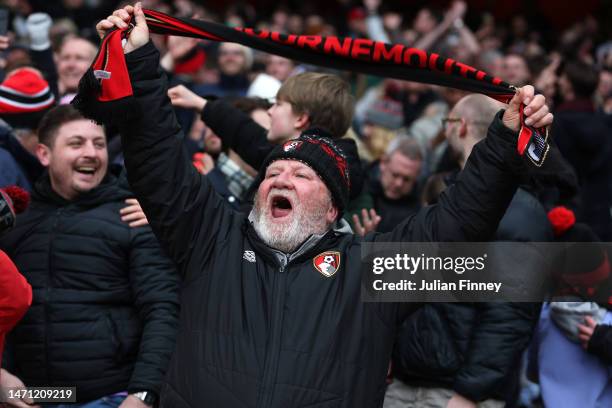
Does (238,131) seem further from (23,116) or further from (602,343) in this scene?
(602,343)

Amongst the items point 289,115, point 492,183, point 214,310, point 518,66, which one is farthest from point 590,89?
point 214,310

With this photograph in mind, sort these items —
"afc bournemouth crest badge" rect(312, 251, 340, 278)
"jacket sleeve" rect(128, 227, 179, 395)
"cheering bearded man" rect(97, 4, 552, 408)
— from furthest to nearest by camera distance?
"jacket sleeve" rect(128, 227, 179, 395) → "afc bournemouth crest badge" rect(312, 251, 340, 278) → "cheering bearded man" rect(97, 4, 552, 408)

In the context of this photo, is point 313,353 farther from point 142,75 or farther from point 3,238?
point 3,238

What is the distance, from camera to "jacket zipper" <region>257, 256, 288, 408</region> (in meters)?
3.25

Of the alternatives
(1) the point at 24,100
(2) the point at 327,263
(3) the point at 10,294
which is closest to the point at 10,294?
(3) the point at 10,294

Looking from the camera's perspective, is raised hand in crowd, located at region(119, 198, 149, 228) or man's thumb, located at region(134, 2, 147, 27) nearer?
man's thumb, located at region(134, 2, 147, 27)

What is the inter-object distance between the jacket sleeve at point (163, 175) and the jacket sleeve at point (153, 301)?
0.63 m

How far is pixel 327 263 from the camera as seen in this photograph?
11.6 ft

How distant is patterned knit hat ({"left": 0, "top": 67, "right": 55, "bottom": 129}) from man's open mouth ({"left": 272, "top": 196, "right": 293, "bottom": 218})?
197 cm

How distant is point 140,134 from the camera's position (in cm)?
338

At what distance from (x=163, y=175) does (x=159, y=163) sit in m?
0.05

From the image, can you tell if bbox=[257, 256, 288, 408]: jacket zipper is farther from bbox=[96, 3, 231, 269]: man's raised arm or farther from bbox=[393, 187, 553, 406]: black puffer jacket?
bbox=[393, 187, 553, 406]: black puffer jacket

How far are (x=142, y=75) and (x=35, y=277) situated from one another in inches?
53.1
